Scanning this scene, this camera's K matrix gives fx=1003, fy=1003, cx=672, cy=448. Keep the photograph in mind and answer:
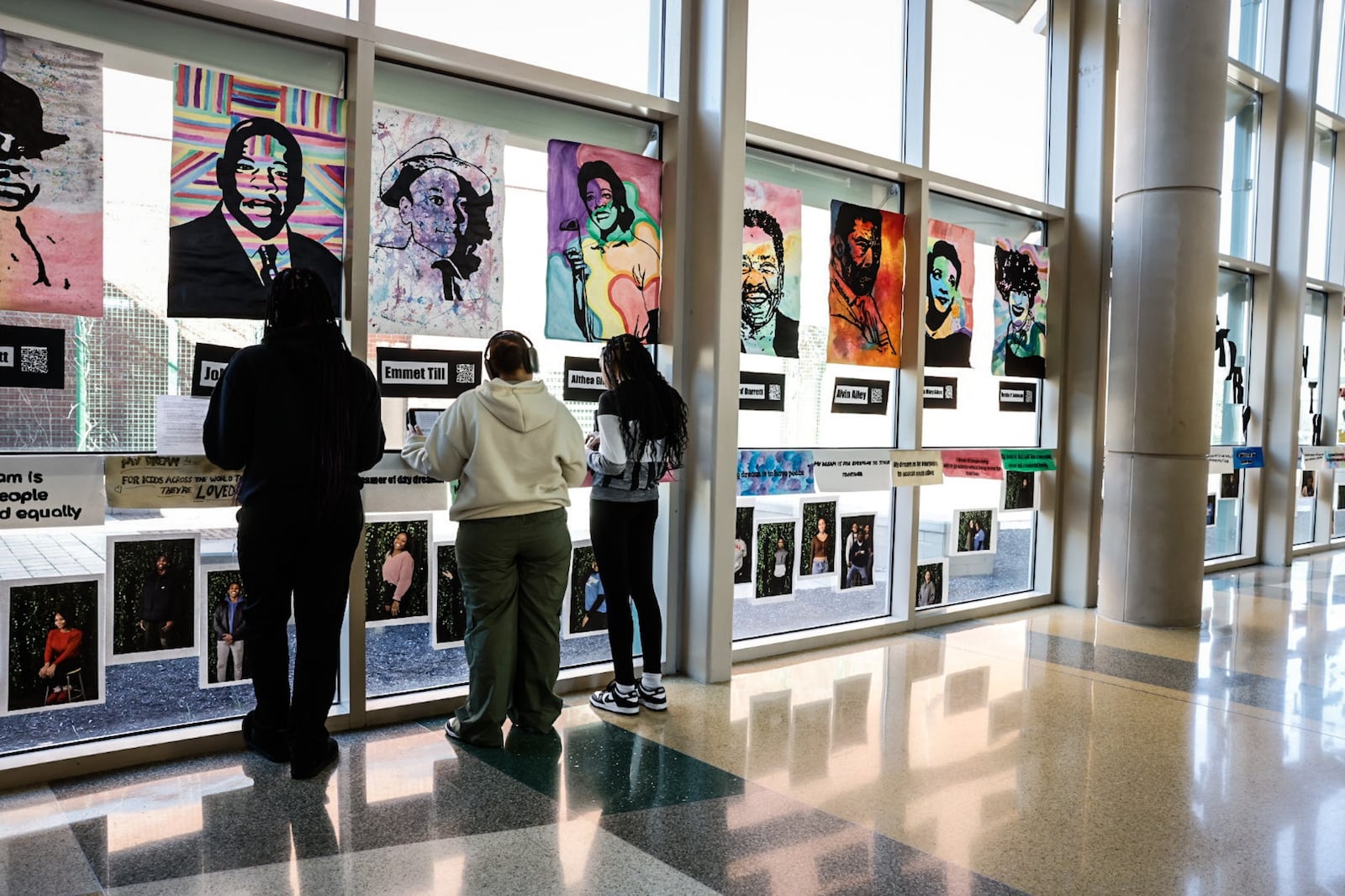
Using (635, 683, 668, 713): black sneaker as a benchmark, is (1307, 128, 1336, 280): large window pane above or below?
above

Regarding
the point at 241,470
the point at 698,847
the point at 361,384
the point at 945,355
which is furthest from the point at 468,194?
the point at 945,355

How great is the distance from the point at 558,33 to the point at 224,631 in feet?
9.25

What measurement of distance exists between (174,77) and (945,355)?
4.31m

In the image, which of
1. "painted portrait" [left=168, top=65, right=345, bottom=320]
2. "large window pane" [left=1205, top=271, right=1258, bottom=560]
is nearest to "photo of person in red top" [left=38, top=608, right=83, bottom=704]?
"painted portrait" [left=168, top=65, right=345, bottom=320]

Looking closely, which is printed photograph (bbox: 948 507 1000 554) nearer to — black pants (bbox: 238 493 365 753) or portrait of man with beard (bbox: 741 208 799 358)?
portrait of man with beard (bbox: 741 208 799 358)

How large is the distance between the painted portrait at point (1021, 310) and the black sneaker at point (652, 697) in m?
3.37

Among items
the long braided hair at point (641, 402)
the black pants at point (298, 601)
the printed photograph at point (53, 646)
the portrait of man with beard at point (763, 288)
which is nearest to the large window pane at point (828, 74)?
the portrait of man with beard at point (763, 288)

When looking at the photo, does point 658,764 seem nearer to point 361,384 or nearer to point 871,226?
point 361,384

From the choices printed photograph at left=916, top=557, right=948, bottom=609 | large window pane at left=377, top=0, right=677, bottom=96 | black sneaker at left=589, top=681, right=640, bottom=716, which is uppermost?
large window pane at left=377, top=0, right=677, bottom=96

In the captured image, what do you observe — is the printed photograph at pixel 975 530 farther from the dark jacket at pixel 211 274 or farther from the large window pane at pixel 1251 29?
the large window pane at pixel 1251 29

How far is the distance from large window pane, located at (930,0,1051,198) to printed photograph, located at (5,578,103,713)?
491 cm

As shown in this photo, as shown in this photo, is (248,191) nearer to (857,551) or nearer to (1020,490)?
(857,551)

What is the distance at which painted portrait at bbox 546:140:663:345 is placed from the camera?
4379mm

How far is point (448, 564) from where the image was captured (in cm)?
412
